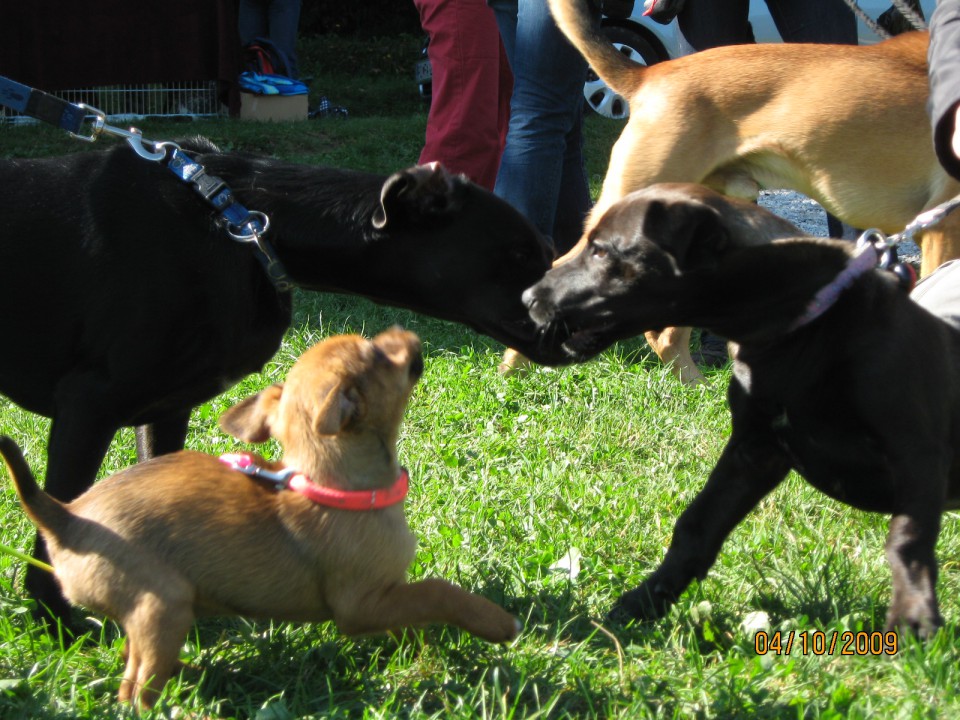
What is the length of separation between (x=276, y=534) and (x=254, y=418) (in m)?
0.30

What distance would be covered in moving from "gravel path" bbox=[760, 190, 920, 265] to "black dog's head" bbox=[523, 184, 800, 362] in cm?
467

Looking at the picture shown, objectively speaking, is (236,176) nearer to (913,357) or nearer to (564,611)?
(564,611)

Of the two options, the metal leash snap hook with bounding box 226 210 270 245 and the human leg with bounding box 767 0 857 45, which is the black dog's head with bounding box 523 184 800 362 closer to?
the metal leash snap hook with bounding box 226 210 270 245

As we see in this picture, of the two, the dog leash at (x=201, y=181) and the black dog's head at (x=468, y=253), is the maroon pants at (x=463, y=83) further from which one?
the dog leash at (x=201, y=181)

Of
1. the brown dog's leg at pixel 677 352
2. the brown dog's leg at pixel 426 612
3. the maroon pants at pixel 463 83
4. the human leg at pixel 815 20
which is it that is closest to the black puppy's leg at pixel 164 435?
the brown dog's leg at pixel 426 612

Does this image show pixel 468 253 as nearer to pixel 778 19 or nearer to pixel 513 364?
pixel 513 364

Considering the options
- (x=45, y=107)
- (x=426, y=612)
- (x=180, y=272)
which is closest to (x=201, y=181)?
(x=180, y=272)

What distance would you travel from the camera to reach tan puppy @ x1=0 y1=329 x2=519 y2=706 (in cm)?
241

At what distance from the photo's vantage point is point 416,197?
3244 mm

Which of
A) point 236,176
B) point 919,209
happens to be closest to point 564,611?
point 236,176

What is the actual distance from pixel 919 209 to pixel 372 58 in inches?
530

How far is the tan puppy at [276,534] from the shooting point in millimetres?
2406

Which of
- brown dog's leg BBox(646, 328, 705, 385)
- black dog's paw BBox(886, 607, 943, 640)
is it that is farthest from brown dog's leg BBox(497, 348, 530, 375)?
black dog's paw BBox(886, 607, 943, 640)
